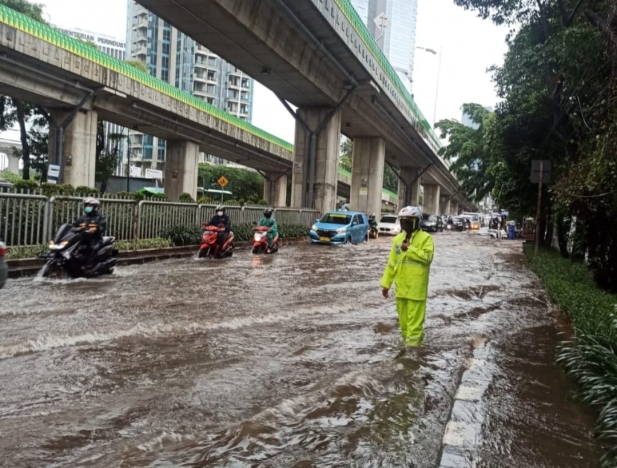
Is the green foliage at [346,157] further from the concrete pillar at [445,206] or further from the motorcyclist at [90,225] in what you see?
the motorcyclist at [90,225]

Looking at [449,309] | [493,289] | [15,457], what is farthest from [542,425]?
[493,289]

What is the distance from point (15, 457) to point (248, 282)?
25.1 ft

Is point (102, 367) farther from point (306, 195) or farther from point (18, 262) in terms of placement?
point (306, 195)

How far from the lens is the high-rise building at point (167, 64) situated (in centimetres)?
8475

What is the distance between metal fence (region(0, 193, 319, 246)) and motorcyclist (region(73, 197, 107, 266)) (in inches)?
65.8

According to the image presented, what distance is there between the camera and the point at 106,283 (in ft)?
32.7

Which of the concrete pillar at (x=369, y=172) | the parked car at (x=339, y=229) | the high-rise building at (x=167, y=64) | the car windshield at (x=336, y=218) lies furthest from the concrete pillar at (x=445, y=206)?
the car windshield at (x=336, y=218)

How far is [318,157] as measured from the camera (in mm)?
28266

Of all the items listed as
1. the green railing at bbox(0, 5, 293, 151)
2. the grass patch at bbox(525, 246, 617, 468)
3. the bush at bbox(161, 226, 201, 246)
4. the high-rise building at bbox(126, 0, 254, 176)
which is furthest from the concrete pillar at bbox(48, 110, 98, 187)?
the high-rise building at bbox(126, 0, 254, 176)

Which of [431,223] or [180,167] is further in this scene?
[431,223]

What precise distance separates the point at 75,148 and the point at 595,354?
26.2 metres

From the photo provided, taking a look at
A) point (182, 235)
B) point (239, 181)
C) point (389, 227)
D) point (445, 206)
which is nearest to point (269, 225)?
point (182, 235)

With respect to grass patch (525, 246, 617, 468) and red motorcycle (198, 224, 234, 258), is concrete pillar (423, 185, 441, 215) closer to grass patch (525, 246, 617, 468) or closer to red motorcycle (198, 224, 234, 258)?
red motorcycle (198, 224, 234, 258)

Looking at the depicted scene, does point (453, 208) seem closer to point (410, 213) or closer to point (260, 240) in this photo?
point (260, 240)
